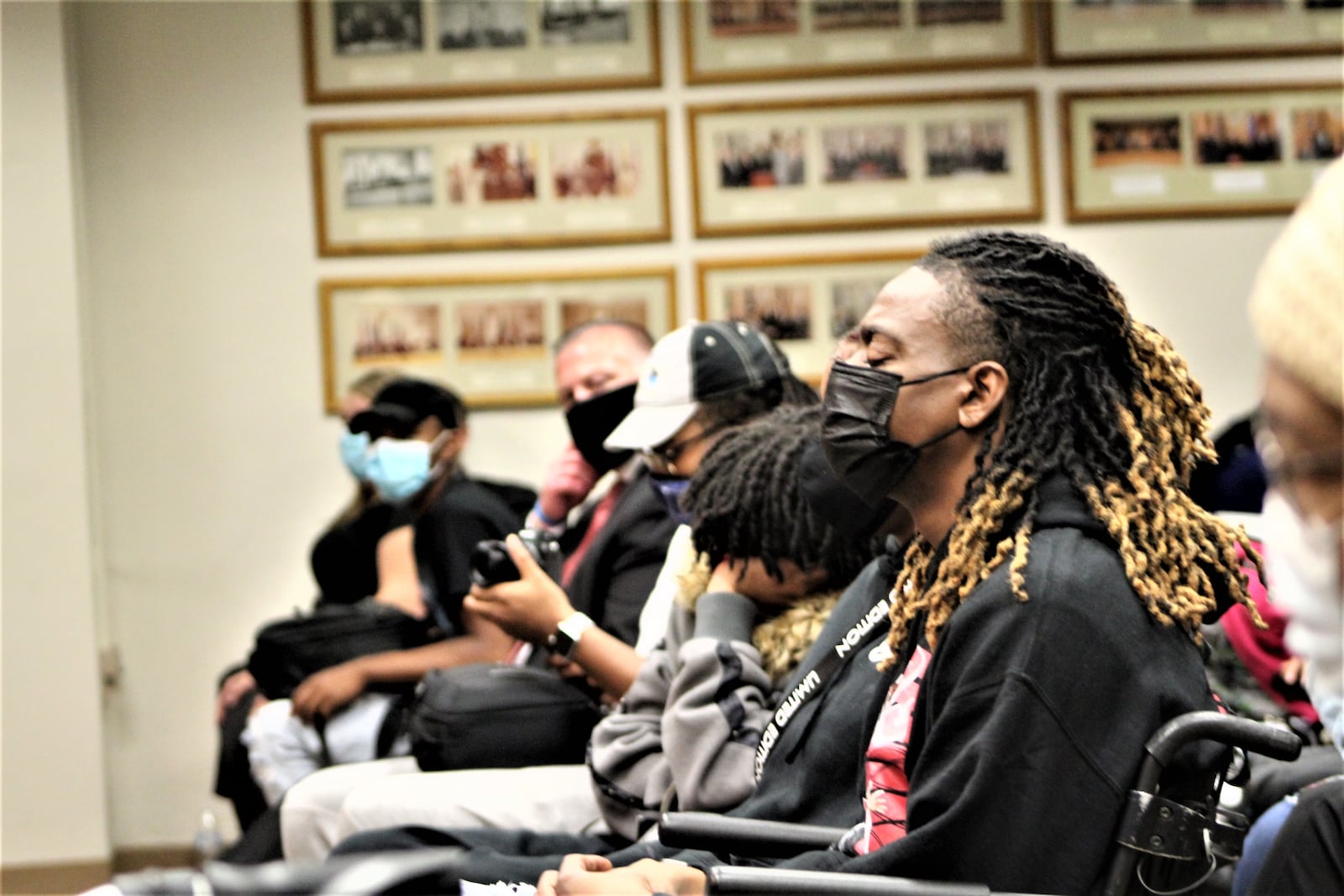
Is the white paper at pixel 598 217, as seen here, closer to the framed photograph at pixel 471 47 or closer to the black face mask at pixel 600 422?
the framed photograph at pixel 471 47

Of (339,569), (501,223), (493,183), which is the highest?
(493,183)

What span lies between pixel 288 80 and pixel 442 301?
3.27 ft

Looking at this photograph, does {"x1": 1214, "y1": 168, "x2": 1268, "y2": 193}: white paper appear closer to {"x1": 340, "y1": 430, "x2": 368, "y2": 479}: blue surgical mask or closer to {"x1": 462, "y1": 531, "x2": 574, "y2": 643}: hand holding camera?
{"x1": 340, "y1": 430, "x2": 368, "y2": 479}: blue surgical mask

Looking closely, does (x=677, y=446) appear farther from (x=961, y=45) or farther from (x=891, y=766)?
(x=961, y=45)

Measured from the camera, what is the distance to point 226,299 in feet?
18.6

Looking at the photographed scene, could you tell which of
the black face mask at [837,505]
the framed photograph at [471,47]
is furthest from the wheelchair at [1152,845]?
the framed photograph at [471,47]

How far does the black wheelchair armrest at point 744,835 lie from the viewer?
6.85 feet

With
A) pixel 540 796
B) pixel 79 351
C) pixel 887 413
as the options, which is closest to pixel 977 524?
pixel 887 413

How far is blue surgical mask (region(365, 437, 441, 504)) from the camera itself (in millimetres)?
4559

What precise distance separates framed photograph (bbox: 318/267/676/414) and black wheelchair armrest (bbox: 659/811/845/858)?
368 centimetres

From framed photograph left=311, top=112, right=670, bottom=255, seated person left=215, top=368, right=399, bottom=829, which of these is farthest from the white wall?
framed photograph left=311, top=112, right=670, bottom=255

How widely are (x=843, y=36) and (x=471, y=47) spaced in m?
1.38

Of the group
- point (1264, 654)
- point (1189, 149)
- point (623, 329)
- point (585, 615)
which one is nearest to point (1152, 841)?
point (1264, 654)

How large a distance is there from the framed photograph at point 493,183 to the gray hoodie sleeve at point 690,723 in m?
3.07
